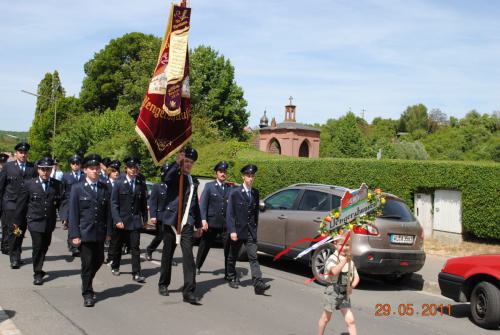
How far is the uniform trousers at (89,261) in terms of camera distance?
23.0 ft

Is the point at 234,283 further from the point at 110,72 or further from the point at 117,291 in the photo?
the point at 110,72

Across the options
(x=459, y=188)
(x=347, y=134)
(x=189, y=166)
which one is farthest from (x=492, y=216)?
(x=347, y=134)

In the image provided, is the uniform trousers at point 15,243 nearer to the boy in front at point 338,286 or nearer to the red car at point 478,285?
the boy in front at point 338,286

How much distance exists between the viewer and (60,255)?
1105cm

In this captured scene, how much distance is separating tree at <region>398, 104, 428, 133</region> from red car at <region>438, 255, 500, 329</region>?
109477 millimetres

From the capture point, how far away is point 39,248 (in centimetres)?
832

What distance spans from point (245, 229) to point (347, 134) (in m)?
63.1

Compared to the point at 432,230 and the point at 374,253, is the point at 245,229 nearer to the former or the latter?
the point at 374,253

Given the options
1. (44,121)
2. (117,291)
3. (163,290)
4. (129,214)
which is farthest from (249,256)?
(44,121)

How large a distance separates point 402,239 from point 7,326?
241 inches

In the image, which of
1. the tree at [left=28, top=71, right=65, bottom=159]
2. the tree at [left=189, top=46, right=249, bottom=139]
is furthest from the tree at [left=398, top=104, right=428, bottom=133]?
the tree at [left=28, top=71, right=65, bottom=159]

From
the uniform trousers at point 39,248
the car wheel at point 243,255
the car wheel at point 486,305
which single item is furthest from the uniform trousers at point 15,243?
the car wheel at point 486,305

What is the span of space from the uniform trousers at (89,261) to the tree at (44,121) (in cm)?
4588

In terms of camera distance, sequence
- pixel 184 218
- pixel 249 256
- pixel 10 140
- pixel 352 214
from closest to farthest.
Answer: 1. pixel 352 214
2. pixel 184 218
3. pixel 249 256
4. pixel 10 140
